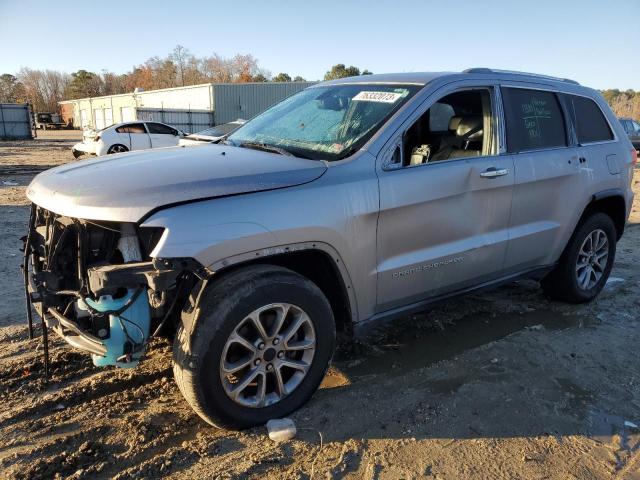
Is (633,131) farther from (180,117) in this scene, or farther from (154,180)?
(180,117)

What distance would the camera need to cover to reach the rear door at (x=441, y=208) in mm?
3211

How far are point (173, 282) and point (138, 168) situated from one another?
0.78 meters

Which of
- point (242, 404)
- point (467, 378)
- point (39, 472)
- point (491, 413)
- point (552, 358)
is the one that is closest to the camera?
point (39, 472)

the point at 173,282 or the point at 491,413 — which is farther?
the point at 491,413

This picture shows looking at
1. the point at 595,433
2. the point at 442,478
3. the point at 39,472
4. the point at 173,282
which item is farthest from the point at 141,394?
the point at 595,433

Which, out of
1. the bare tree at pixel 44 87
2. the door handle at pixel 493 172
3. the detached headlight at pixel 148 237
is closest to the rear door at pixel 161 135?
the door handle at pixel 493 172

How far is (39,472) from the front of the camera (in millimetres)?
2527

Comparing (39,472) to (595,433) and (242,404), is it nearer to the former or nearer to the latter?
(242,404)

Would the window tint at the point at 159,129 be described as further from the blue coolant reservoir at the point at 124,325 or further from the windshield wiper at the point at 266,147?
the blue coolant reservoir at the point at 124,325

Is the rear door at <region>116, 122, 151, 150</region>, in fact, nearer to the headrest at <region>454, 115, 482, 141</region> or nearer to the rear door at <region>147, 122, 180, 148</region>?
the rear door at <region>147, 122, 180, 148</region>

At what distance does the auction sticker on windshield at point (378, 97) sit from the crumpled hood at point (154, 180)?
2.68 ft

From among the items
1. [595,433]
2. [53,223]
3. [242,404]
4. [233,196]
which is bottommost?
[595,433]

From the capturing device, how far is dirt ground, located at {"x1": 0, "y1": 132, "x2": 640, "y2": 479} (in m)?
2.65

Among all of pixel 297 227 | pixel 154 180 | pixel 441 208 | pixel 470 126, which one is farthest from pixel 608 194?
pixel 154 180
